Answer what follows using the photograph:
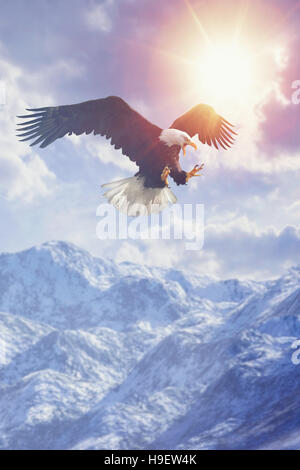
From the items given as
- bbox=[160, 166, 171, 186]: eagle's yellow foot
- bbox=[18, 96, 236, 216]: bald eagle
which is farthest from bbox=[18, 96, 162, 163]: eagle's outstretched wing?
bbox=[160, 166, 171, 186]: eagle's yellow foot

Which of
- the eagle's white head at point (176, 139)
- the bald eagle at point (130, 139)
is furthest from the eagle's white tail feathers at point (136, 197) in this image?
the eagle's white head at point (176, 139)

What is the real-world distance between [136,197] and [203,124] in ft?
14.9

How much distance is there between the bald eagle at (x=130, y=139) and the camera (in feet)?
47.0

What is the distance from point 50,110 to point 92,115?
4.23ft

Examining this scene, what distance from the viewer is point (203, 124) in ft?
61.2

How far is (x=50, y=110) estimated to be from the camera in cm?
1662

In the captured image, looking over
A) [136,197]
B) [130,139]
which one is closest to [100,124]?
[130,139]

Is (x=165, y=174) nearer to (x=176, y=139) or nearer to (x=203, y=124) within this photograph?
(x=176, y=139)

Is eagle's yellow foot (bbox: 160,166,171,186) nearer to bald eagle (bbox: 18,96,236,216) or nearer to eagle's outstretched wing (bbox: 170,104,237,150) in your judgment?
bald eagle (bbox: 18,96,236,216)

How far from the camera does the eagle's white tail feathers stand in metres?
15.0

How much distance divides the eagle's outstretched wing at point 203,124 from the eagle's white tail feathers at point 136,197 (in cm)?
369
